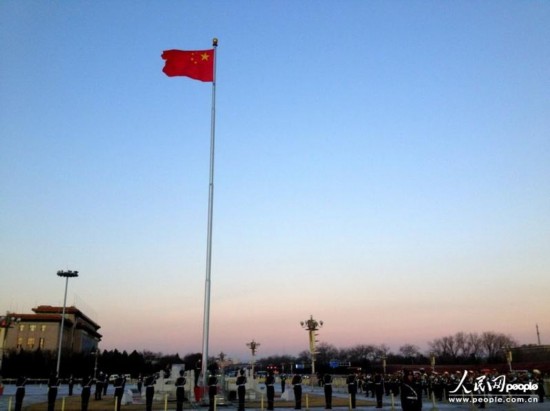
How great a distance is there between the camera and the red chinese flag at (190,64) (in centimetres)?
2273

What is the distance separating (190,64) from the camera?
23156 millimetres

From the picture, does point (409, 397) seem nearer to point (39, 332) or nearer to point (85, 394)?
point (85, 394)

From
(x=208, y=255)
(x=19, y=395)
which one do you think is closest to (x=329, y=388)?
(x=208, y=255)

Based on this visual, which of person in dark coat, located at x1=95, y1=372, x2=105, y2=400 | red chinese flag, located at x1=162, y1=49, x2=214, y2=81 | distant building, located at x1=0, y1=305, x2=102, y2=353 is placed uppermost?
red chinese flag, located at x1=162, y1=49, x2=214, y2=81

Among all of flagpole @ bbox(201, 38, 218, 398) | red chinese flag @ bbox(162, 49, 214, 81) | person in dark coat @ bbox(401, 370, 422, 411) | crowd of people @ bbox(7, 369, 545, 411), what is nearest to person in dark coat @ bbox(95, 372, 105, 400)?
crowd of people @ bbox(7, 369, 545, 411)

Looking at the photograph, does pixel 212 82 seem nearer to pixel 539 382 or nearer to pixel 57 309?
pixel 539 382

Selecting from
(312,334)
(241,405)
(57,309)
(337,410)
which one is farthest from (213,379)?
(57,309)

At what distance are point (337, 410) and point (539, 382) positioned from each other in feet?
43.6

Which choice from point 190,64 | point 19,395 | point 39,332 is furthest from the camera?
point 39,332

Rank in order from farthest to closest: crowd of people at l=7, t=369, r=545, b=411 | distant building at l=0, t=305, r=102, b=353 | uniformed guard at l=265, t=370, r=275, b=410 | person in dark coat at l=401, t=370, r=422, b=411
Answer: distant building at l=0, t=305, r=102, b=353 → uniformed guard at l=265, t=370, r=275, b=410 → crowd of people at l=7, t=369, r=545, b=411 → person in dark coat at l=401, t=370, r=422, b=411

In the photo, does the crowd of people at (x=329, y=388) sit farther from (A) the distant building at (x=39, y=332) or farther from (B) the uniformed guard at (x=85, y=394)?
(A) the distant building at (x=39, y=332)

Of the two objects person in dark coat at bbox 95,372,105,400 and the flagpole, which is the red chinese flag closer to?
the flagpole

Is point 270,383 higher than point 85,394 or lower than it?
higher

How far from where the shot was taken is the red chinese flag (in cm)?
2273
